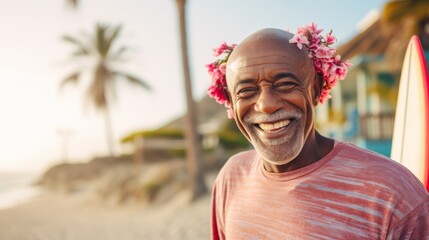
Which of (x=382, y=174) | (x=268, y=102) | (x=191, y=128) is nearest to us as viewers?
(x=382, y=174)

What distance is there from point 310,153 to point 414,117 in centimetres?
70

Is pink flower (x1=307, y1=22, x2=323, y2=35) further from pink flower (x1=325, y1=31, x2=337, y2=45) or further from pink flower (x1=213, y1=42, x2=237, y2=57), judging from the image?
pink flower (x1=213, y1=42, x2=237, y2=57)

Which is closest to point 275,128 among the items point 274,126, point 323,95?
point 274,126

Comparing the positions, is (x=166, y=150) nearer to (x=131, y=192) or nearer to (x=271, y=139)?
(x=131, y=192)

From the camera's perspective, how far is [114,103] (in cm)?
2689

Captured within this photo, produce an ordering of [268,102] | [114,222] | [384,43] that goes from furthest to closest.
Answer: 1. [384,43]
2. [114,222]
3. [268,102]

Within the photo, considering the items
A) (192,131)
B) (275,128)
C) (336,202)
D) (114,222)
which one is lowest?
(114,222)

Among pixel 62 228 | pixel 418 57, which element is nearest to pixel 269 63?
pixel 418 57

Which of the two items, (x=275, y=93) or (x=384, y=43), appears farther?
(x=384, y=43)

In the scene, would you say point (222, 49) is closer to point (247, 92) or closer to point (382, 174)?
point (247, 92)

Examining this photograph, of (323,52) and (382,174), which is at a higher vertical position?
(323,52)

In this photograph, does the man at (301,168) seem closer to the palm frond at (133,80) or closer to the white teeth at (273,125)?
the white teeth at (273,125)

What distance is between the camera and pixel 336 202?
60.9 inches

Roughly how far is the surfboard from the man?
419 millimetres
